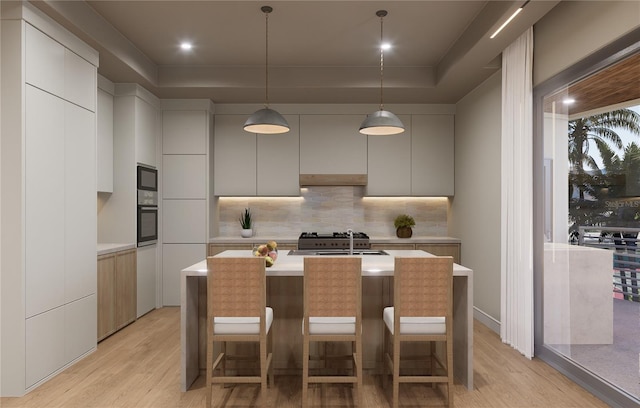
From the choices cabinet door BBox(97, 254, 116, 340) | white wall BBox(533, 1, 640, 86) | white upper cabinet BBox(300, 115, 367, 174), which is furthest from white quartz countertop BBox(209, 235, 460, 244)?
white wall BBox(533, 1, 640, 86)

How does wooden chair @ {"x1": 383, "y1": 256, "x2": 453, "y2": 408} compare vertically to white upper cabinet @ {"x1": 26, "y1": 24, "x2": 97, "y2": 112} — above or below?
below

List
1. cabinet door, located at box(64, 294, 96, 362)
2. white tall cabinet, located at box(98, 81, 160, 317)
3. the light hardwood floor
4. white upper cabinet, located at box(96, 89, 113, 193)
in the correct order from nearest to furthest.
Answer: the light hardwood floor < cabinet door, located at box(64, 294, 96, 362) < white upper cabinet, located at box(96, 89, 113, 193) < white tall cabinet, located at box(98, 81, 160, 317)

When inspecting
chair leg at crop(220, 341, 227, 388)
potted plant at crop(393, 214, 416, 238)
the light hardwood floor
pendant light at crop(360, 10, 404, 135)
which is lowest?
the light hardwood floor

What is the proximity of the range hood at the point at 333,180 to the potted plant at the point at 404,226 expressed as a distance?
79 centimetres

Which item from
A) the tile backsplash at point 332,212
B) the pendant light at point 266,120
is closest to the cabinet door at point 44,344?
the pendant light at point 266,120

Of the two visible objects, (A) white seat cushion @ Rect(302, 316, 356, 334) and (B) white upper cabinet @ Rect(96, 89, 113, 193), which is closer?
(A) white seat cushion @ Rect(302, 316, 356, 334)

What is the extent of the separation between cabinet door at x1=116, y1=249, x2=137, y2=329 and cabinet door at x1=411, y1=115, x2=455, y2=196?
3.94 m

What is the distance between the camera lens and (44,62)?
3182mm

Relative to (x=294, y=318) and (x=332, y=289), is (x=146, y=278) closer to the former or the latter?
(x=294, y=318)

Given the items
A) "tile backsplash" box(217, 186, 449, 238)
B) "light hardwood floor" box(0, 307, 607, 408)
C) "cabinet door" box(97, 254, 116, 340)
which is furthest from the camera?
"tile backsplash" box(217, 186, 449, 238)

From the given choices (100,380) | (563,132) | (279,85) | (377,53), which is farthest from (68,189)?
(563,132)

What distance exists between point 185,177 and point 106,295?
1987 mm

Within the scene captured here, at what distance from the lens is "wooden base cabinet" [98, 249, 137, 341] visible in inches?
164

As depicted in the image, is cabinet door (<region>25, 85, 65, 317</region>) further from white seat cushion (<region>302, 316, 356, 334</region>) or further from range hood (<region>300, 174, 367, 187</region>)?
range hood (<region>300, 174, 367, 187</region>)
